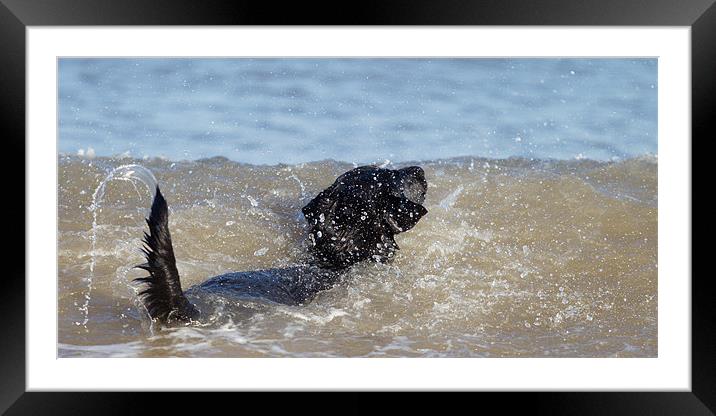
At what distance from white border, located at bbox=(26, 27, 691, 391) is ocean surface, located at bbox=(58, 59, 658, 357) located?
0.88 metres

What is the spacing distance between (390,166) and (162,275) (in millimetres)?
4221

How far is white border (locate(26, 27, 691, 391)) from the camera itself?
3.58 meters

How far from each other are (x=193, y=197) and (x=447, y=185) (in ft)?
10.7

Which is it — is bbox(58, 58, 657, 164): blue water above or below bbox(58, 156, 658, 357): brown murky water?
above

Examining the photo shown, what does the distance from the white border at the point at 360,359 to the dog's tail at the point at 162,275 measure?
1.63 feet

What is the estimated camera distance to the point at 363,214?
5.71 meters

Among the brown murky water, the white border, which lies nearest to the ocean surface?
the brown murky water

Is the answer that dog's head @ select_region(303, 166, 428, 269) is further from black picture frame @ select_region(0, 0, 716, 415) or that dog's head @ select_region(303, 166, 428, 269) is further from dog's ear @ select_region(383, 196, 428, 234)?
black picture frame @ select_region(0, 0, 716, 415)

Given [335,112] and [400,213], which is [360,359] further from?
[335,112]

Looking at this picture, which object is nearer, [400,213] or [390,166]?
[400,213]
